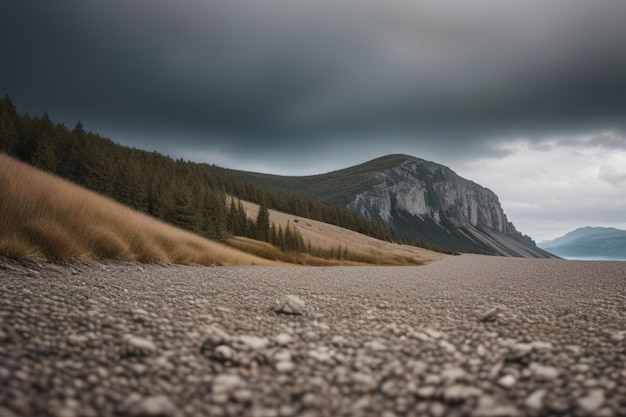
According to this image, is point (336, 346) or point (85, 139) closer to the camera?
point (336, 346)

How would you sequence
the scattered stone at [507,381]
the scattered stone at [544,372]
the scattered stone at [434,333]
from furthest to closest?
the scattered stone at [434,333], the scattered stone at [544,372], the scattered stone at [507,381]

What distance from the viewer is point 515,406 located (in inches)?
120

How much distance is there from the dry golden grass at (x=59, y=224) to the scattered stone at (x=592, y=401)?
12.6m

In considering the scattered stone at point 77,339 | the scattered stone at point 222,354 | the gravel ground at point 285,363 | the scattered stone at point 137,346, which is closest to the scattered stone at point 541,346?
the gravel ground at point 285,363

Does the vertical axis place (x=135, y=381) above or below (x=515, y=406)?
below

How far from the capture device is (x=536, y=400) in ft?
10.0

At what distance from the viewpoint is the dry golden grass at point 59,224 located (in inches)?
416

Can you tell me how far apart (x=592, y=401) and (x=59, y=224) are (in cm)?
1449

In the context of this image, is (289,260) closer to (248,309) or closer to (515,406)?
(248,309)

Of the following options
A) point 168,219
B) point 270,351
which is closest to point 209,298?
point 270,351

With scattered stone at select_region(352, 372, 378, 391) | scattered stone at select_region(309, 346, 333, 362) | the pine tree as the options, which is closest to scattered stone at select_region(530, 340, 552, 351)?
scattered stone at select_region(352, 372, 378, 391)

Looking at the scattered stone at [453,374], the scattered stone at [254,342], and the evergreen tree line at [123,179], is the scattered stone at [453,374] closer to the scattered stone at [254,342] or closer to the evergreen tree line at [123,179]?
the scattered stone at [254,342]

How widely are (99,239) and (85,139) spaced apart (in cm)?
8143

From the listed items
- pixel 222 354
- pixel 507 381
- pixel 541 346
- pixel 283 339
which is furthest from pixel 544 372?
pixel 222 354
